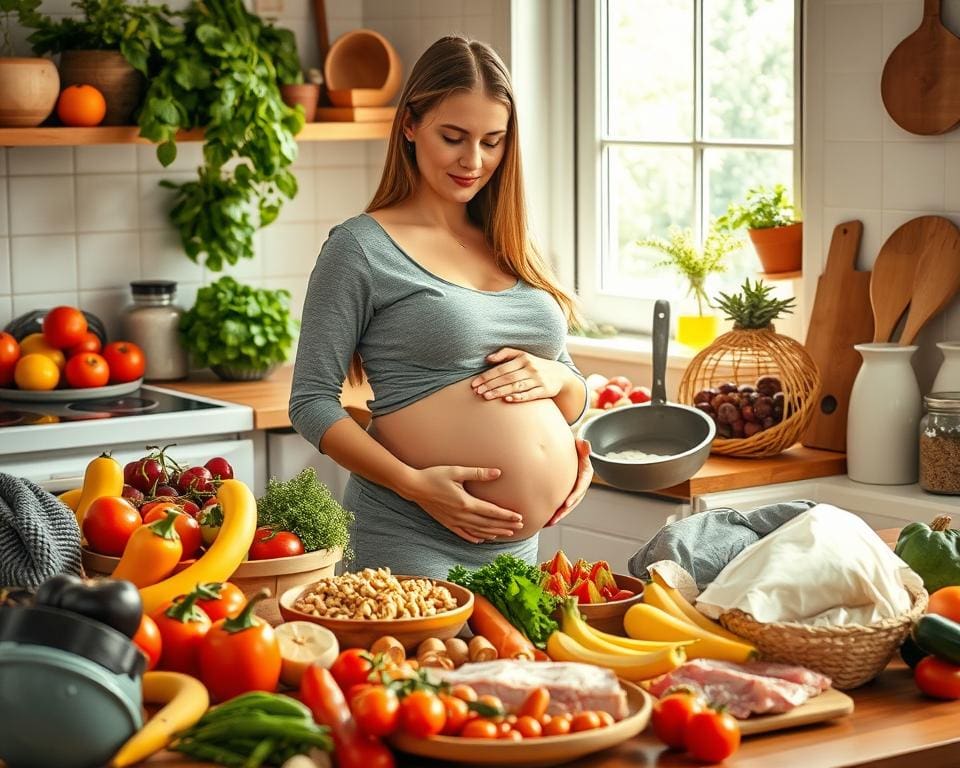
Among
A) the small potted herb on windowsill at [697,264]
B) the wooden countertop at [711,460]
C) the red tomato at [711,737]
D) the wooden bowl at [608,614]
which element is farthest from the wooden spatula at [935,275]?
the red tomato at [711,737]

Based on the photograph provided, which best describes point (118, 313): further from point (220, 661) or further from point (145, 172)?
point (220, 661)

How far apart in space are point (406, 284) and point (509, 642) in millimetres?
749

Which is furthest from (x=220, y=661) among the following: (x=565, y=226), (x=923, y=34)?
(x=565, y=226)

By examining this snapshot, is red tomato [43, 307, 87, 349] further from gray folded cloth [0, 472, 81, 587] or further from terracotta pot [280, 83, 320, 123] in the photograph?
gray folded cloth [0, 472, 81, 587]

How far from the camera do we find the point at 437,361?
2.31 metres

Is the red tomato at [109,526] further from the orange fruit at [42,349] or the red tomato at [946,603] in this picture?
the orange fruit at [42,349]

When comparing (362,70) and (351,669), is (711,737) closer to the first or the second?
(351,669)

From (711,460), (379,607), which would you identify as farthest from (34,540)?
(711,460)

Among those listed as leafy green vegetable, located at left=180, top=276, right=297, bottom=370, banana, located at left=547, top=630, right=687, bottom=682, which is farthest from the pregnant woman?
leafy green vegetable, located at left=180, top=276, right=297, bottom=370

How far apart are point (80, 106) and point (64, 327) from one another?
56 cm

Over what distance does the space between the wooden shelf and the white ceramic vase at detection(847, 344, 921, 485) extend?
172 cm

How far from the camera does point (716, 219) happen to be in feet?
12.8

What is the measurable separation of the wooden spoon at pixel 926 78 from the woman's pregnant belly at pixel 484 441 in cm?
126

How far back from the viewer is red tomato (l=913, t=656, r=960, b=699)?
170 cm
